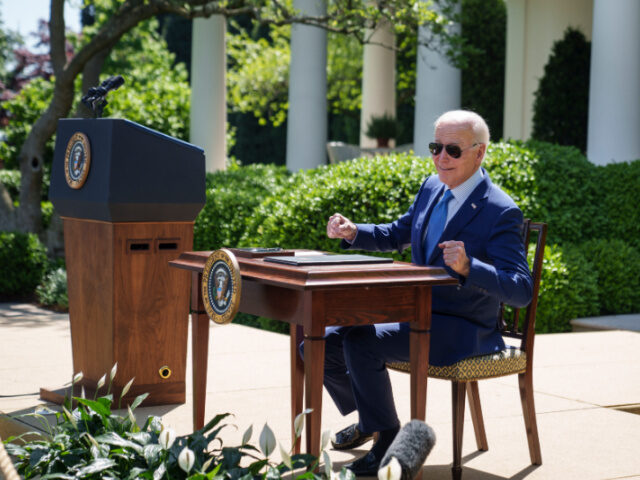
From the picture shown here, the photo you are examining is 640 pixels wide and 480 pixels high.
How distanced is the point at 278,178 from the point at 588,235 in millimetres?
4714

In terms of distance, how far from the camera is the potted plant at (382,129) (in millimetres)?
17438

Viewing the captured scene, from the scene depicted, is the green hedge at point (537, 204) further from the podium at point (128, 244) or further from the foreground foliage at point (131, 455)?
the foreground foliage at point (131, 455)

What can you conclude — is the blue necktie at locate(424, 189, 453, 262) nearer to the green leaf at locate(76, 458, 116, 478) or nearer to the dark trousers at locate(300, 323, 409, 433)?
the dark trousers at locate(300, 323, 409, 433)

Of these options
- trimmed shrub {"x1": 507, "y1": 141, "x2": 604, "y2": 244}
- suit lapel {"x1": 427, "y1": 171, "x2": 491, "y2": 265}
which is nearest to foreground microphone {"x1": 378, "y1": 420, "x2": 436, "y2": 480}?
suit lapel {"x1": 427, "y1": 171, "x2": 491, "y2": 265}

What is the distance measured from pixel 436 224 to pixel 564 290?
5.24 metres

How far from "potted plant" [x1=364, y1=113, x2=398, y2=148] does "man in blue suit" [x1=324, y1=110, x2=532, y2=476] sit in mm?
13344

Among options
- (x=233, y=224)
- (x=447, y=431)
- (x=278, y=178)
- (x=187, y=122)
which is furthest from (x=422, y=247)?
(x=187, y=122)

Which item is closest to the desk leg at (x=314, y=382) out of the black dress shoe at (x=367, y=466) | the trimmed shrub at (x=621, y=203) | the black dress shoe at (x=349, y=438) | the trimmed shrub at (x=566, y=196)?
the black dress shoe at (x=367, y=466)

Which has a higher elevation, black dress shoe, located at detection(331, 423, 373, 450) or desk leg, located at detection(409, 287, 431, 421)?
desk leg, located at detection(409, 287, 431, 421)

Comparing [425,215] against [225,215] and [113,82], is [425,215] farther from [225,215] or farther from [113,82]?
[225,215]

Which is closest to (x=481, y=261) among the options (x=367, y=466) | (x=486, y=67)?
(x=367, y=466)

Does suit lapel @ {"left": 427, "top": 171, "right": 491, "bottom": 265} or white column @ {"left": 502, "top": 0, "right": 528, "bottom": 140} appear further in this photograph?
white column @ {"left": 502, "top": 0, "right": 528, "bottom": 140}

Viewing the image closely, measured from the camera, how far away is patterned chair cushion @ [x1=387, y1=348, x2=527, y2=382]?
3.98 metres

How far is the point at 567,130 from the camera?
639 inches
